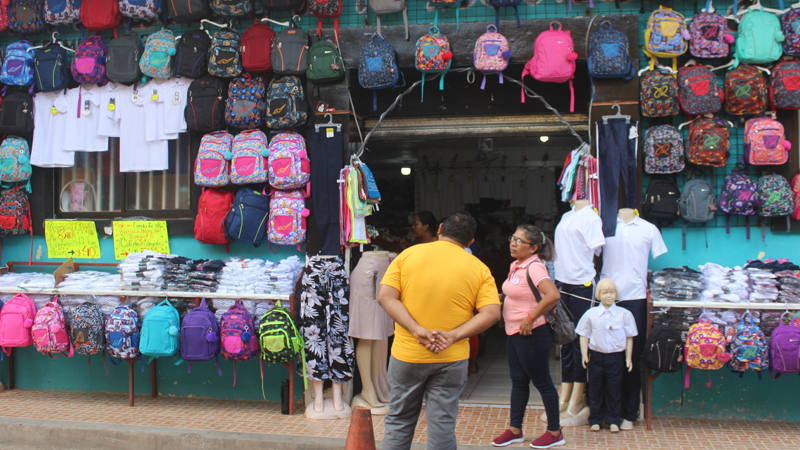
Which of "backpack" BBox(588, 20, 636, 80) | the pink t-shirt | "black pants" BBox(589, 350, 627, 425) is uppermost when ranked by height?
"backpack" BBox(588, 20, 636, 80)

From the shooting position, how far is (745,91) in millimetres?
5652

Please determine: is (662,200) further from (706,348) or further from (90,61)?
(90,61)

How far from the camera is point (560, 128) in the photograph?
21.0 ft

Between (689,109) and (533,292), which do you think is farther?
(689,109)

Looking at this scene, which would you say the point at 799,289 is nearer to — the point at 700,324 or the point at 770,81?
the point at 700,324

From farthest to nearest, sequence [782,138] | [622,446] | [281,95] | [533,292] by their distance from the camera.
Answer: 1. [281,95]
2. [782,138]
3. [622,446]
4. [533,292]

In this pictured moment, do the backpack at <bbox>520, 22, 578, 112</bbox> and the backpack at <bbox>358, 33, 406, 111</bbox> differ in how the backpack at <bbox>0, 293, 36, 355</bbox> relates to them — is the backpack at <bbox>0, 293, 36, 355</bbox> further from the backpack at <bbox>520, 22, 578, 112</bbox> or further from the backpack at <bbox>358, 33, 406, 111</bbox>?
the backpack at <bbox>520, 22, 578, 112</bbox>

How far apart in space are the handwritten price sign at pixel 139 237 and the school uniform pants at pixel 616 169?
4569 millimetres

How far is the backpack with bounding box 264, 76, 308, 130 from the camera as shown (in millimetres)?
6301

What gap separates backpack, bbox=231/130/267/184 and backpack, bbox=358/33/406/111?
1.23 m

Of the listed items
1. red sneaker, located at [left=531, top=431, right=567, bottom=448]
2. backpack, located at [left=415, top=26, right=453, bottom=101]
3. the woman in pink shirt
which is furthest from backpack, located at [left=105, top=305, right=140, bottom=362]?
red sneaker, located at [left=531, top=431, right=567, bottom=448]

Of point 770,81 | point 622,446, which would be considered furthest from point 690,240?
point 622,446

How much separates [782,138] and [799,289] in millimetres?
Answer: 1351

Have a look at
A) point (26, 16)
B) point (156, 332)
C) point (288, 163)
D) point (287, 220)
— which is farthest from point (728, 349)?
point (26, 16)
